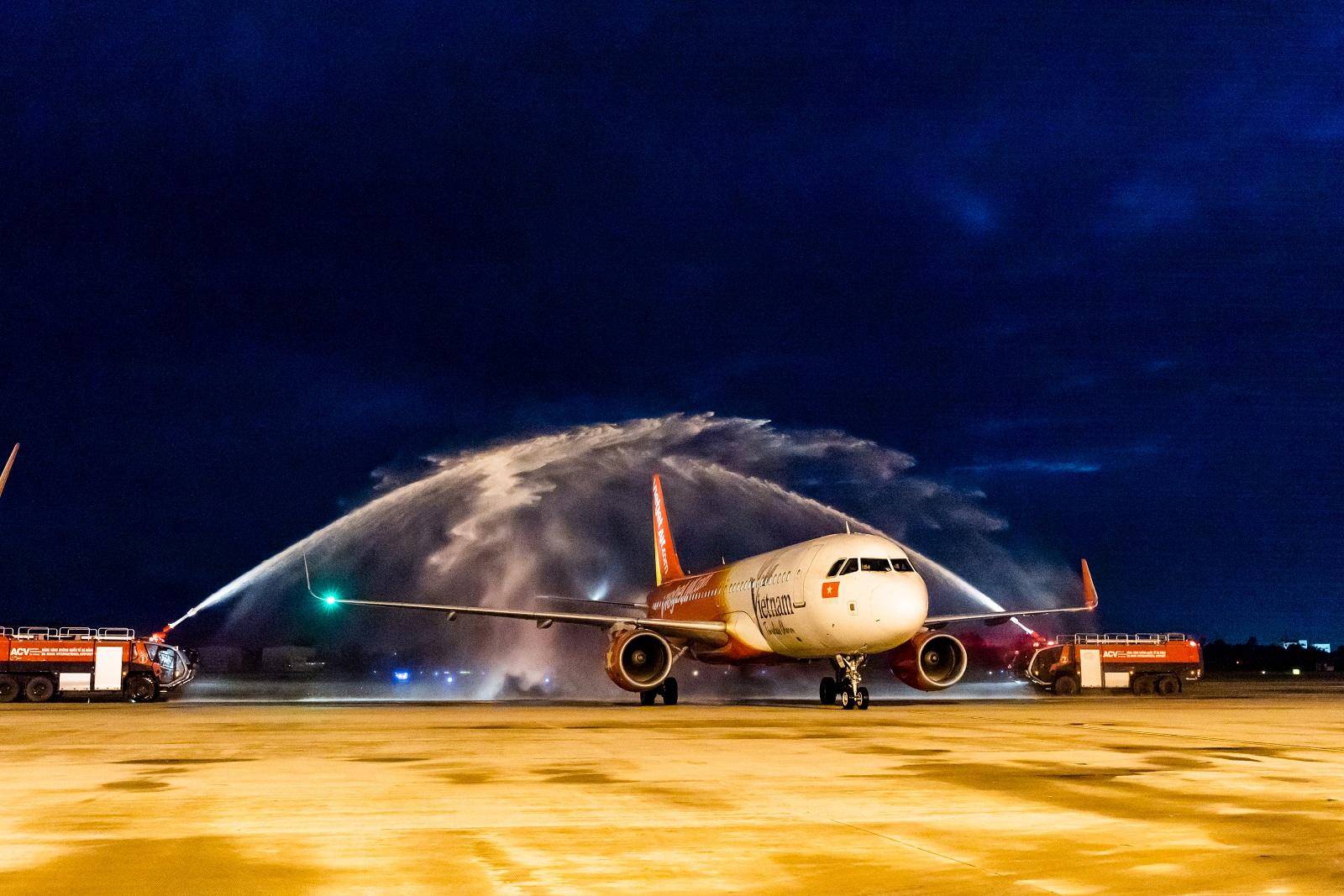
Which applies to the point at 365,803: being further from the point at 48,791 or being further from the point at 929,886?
the point at 929,886

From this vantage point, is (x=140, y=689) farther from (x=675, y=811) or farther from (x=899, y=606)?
(x=675, y=811)

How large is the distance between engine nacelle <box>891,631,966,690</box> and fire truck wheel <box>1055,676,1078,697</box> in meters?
12.4

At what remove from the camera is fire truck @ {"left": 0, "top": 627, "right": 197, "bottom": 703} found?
3644 centimetres

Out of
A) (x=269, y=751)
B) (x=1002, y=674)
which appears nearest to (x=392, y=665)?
(x=1002, y=674)

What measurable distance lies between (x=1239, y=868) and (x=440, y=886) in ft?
17.6

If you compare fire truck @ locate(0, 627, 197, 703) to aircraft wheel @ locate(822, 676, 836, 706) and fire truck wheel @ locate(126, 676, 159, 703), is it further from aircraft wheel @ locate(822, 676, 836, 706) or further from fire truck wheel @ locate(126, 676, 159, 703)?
aircraft wheel @ locate(822, 676, 836, 706)

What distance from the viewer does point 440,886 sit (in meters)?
7.63

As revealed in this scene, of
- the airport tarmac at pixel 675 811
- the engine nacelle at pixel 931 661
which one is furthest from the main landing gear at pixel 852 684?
the airport tarmac at pixel 675 811

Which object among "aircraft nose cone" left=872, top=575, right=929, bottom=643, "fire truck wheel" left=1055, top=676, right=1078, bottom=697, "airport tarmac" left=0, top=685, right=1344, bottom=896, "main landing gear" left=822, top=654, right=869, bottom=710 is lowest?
"fire truck wheel" left=1055, top=676, right=1078, bottom=697

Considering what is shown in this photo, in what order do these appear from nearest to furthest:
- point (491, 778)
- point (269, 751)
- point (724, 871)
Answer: point (724, 871)
point (491, 778)
point (269, 751)

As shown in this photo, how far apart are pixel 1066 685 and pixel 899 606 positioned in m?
18.8

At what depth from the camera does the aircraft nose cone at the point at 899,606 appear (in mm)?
28203

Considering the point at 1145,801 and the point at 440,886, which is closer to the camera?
the point at 440,886

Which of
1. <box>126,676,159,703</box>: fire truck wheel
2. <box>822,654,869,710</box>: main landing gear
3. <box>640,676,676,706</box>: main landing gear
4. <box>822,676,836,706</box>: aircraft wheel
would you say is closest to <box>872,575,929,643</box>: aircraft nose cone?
<box>822,654,869,710</box>: main landing gear
